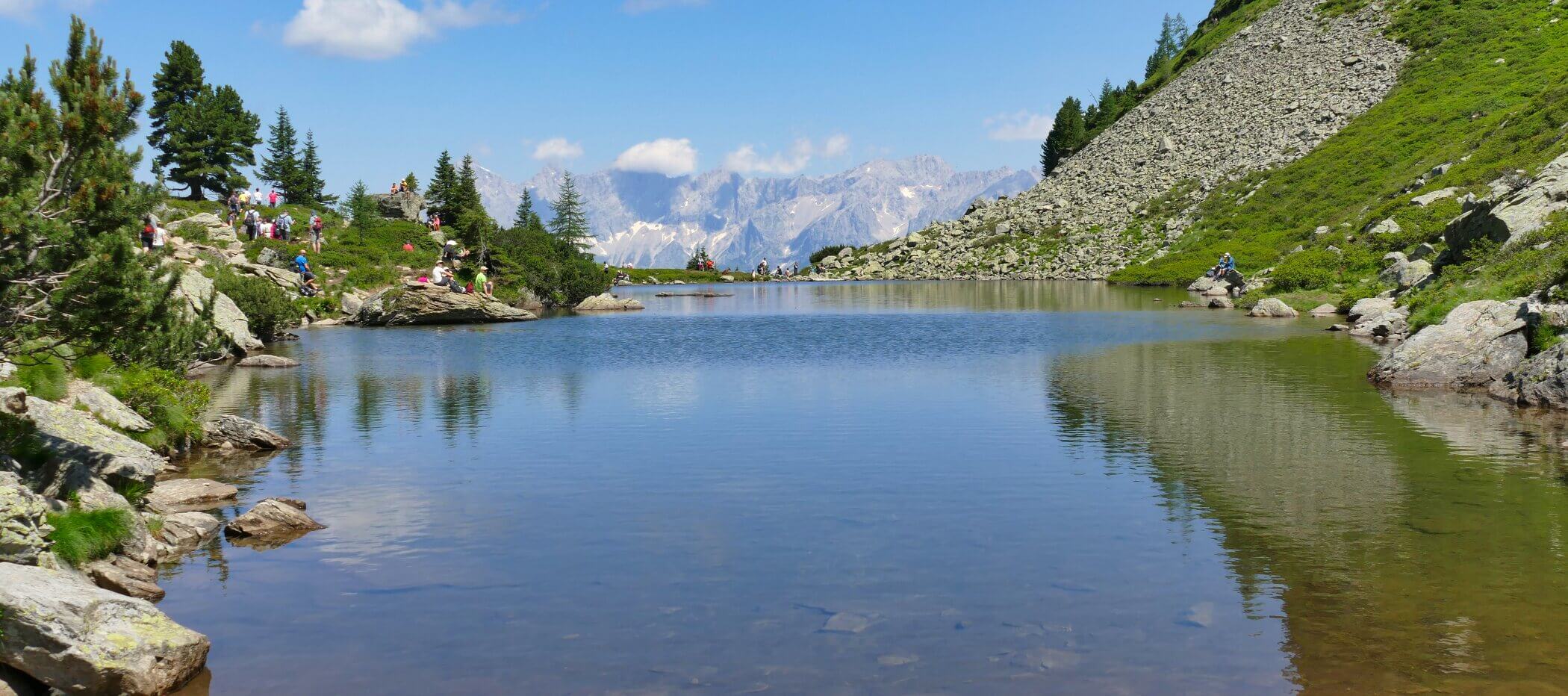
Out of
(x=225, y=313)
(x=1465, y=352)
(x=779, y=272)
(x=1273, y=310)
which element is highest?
(x=779, y=272)

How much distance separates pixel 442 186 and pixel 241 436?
82004 mm

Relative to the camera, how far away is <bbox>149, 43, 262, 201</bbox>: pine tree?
8881cm

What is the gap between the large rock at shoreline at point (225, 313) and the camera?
44125 millimetres

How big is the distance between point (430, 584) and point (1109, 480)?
13.5 metres

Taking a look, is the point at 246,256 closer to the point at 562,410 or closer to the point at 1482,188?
the point at 562,410

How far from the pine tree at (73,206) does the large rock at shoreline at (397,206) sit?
86203mm

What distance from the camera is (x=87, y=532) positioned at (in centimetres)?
1555

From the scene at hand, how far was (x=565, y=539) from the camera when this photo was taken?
17812 millimetres

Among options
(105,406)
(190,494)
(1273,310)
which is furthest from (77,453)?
(1273,310)

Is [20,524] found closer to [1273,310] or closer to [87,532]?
[87,532]

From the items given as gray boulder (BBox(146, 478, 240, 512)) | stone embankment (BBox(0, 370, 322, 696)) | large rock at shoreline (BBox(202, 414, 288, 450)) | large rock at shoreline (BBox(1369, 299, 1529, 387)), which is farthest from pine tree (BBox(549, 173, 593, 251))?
stone embankment (BBox(0, 370, 322, 696))

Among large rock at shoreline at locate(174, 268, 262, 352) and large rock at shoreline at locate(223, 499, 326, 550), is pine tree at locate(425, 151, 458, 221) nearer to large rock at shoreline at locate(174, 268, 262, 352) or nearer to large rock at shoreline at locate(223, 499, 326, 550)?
large rock at shoreline at locate(174, 268, 262, 352)

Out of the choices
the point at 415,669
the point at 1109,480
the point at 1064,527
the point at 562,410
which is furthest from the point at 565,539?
the point at 562,410

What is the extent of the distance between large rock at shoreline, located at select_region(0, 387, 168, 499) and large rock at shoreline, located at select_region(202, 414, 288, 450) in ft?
20.6
